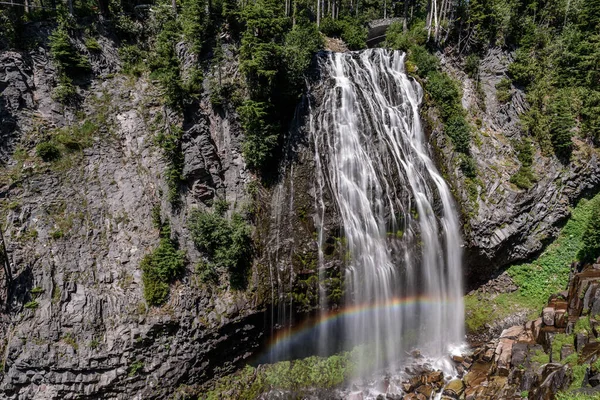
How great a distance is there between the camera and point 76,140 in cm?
1773

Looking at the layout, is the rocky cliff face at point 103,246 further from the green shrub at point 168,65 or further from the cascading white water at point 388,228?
the cascading white water at point 388,228

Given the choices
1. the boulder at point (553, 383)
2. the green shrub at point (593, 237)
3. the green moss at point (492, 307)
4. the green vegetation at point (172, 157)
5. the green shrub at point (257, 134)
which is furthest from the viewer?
the green moss at point (492, 307)

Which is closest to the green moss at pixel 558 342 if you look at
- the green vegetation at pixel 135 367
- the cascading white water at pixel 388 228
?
the cascading white water at pixel 388 228

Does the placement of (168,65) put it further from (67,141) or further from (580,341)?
(580,341)

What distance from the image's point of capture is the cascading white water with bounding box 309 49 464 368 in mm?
17375

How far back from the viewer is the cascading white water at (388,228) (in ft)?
57.0

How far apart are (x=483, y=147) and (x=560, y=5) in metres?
18.1

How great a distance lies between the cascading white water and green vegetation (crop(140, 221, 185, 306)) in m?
7.80

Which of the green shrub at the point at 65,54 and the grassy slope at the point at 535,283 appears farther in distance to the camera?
the grassy slope at the point at 535,283

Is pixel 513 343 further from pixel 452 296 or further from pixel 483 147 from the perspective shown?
pixel 483 147

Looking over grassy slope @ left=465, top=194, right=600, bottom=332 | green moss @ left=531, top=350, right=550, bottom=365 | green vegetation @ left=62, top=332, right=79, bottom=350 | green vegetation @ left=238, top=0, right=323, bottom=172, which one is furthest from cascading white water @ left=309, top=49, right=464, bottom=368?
green vegetation @ left=62, top=332, right=79, bottom=350

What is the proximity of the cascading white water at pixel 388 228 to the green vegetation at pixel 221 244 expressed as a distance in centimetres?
444

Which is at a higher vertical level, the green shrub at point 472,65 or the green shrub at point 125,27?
the green shrub at point 125,27

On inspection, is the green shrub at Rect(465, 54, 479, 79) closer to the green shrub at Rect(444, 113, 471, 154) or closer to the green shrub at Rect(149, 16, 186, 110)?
the green shrub at Rect(444, 113, 471, 154)
